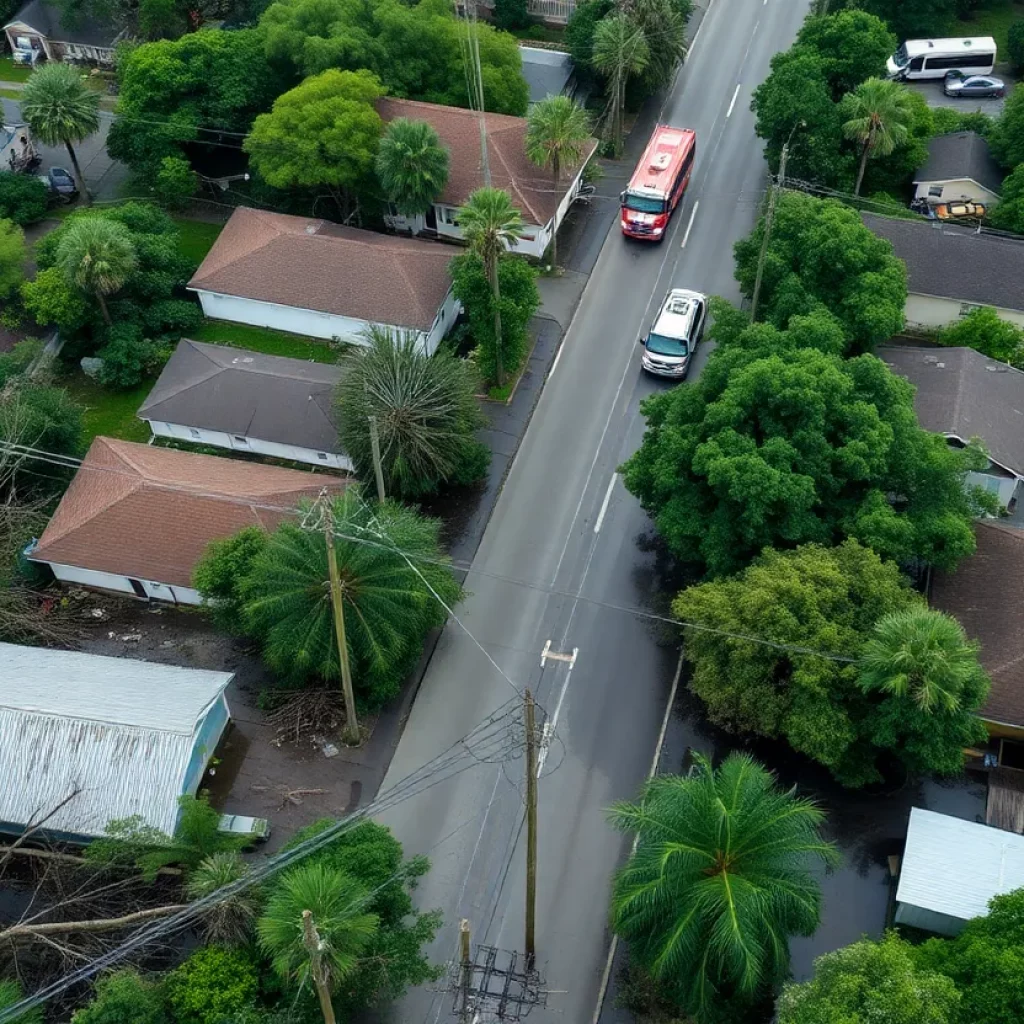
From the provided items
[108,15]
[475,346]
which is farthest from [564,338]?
[108,15]

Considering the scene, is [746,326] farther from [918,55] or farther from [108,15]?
[108,15]

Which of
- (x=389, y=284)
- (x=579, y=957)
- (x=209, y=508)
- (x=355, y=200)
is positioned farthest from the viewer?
(x=355, y=200)

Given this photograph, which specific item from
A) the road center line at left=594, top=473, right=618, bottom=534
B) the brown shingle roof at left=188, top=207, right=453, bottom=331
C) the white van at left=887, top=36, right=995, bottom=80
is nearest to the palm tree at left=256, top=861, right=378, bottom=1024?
the road center line at left=594, top=473, right=618, bottom=534

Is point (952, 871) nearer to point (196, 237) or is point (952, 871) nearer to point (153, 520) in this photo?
point (153, 520)

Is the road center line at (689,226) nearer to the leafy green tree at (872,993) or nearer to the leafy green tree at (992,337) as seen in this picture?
the leafy green tree at (992,337)

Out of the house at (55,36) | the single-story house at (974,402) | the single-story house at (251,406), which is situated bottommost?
the single-story house at (251,406)

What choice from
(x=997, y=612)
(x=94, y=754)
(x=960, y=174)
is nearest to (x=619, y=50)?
(x=960, y=174)

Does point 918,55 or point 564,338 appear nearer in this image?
point 564,338

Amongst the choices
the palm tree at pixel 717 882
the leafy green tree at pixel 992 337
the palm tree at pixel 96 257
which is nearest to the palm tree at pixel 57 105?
the palm tree at pixel 96 257
